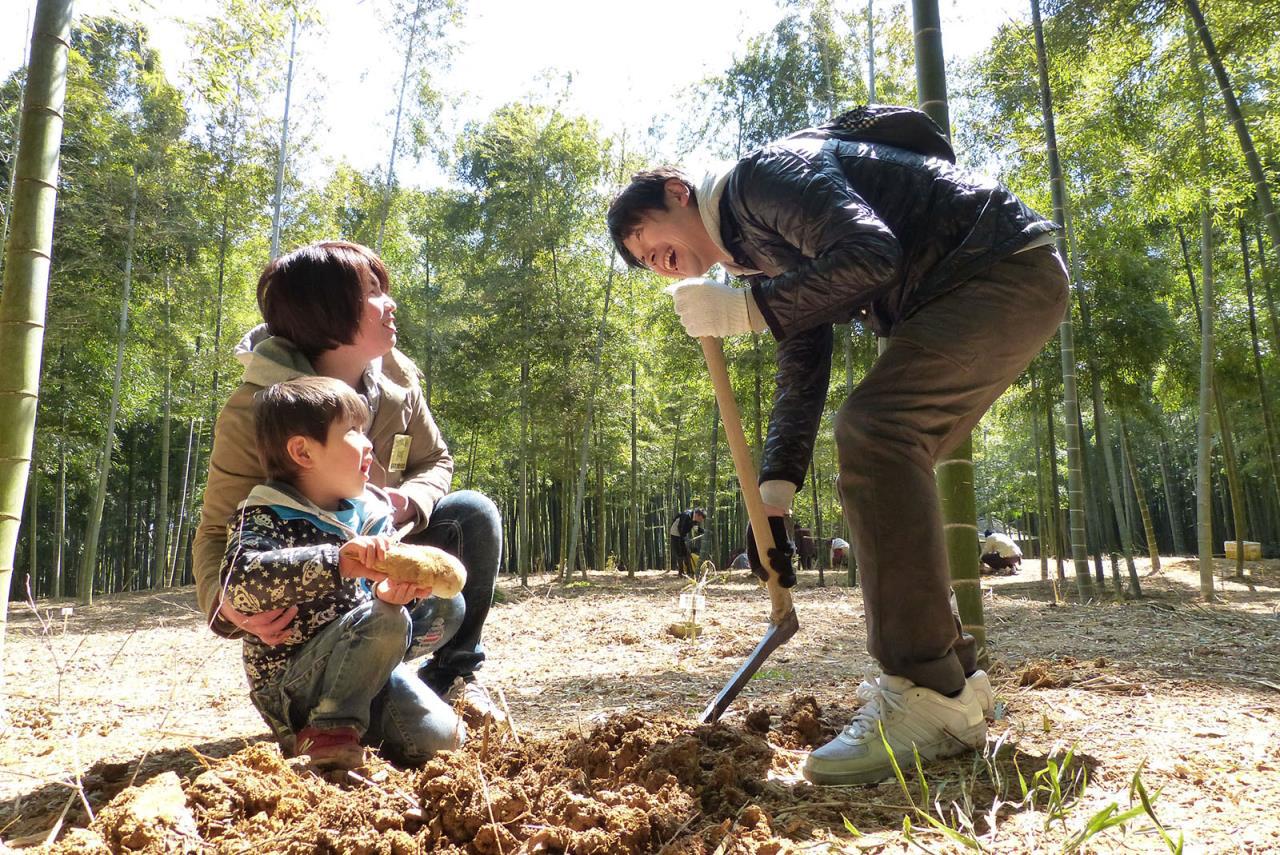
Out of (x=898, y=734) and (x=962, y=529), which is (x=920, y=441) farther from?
(x=962, y=529)

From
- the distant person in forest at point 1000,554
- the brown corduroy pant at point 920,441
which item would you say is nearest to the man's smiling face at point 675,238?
the brown corduroy pant at point 920,441

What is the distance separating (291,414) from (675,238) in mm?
987

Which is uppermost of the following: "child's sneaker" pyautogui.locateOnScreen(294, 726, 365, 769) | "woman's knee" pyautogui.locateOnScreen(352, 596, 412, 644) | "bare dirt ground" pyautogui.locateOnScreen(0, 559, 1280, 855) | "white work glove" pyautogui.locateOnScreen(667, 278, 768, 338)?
"white work glove" pyautogui.locateOnScreen(667, 278, 768, 338)

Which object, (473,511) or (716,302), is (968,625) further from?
(473,511)

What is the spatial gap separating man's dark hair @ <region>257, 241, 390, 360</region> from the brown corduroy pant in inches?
47.7

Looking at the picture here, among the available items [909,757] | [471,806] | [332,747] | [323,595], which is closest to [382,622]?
[323,595]

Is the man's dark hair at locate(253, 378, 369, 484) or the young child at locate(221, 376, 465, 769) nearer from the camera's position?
the young child at locate(221, 376, 465, 769)

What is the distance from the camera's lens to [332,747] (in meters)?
1.51

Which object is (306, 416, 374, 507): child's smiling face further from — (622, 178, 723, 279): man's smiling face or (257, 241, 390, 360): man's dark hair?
(622, 178, 723, 279): man's smiling face

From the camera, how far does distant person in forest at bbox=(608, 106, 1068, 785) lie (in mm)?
1555

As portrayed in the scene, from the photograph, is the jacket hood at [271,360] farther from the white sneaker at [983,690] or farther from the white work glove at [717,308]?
the white sneaker at [983,690]

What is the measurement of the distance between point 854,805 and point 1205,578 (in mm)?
8254

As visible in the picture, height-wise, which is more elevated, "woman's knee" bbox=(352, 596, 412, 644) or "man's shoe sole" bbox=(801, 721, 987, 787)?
"woman's knee" bbox=(352, 596, 412, 644)

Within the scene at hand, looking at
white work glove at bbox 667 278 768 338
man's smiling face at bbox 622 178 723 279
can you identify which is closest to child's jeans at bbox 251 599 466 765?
white work glove at bbox 667 278 768 338
